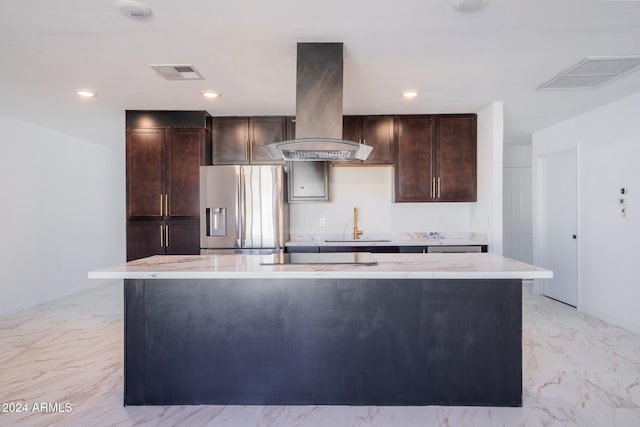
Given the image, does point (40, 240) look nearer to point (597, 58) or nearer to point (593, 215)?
point (597, 58)

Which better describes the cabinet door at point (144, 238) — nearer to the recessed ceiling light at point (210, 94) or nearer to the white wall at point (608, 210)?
the recessed ceiling light at point (210, 94)

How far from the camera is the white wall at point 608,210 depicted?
3.65 metres

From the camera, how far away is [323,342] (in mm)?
2215

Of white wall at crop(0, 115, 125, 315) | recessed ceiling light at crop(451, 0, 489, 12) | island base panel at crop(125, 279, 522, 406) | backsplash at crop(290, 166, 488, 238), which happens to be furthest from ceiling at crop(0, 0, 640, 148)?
island base panel at crop(125, 279, 522, 406)

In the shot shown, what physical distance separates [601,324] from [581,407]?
213cm

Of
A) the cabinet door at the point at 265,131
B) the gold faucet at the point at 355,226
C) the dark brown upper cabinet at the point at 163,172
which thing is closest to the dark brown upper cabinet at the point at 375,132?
the gold faucet at the point at 355,226

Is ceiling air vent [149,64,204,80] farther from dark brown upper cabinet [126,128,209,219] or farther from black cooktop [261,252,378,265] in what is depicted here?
black cooktop [261,252,378,265]

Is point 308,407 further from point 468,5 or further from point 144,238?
point 144,238

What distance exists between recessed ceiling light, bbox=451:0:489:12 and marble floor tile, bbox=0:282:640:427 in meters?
2.34

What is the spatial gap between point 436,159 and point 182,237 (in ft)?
10.3

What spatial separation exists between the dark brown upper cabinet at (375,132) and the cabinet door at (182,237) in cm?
211

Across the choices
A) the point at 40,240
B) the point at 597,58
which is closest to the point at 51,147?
the point at 40,240

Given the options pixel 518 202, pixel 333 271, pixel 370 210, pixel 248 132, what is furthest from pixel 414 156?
pixel 333 271

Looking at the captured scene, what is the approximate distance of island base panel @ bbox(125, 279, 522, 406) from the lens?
2184mm
